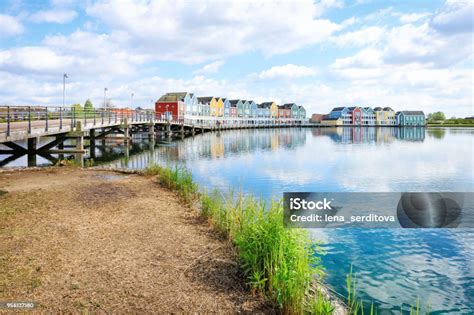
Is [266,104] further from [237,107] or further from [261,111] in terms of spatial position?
[237,107]

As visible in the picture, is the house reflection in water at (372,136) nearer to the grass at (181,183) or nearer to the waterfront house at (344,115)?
the grass at (181,183)

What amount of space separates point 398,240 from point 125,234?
6889 millimetres

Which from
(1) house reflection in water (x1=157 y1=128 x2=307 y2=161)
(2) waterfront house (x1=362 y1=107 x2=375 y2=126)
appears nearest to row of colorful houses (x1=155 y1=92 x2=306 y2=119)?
(1) house reflection in water (x1=157 y1=128 x2=307 y2=161)

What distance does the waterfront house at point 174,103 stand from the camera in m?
89.4

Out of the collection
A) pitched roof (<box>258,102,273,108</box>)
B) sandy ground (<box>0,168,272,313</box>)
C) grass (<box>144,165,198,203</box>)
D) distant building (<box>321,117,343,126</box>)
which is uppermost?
pitched roof (<box>258,102,273,108</box>)

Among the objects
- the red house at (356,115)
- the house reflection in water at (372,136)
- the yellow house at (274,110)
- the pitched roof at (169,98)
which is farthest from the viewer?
the red house at (356,115)

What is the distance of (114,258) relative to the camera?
696 centimetres

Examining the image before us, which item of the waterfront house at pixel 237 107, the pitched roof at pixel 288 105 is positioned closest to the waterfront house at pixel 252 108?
the waterfront house at pixel 237 107

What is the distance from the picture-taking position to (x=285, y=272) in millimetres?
5738

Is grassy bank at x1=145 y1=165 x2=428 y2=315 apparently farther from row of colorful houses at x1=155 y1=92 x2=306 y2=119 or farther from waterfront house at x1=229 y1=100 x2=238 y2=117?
waterfront house at x1=229 y1=100 x2=238 y2=117

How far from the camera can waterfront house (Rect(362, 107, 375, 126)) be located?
15425 cm

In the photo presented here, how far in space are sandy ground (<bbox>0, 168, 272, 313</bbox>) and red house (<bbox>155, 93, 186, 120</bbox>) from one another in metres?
78.3

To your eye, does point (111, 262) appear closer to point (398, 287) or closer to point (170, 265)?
point (170, 265)

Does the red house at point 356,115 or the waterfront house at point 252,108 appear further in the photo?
the red house at point 356,115
